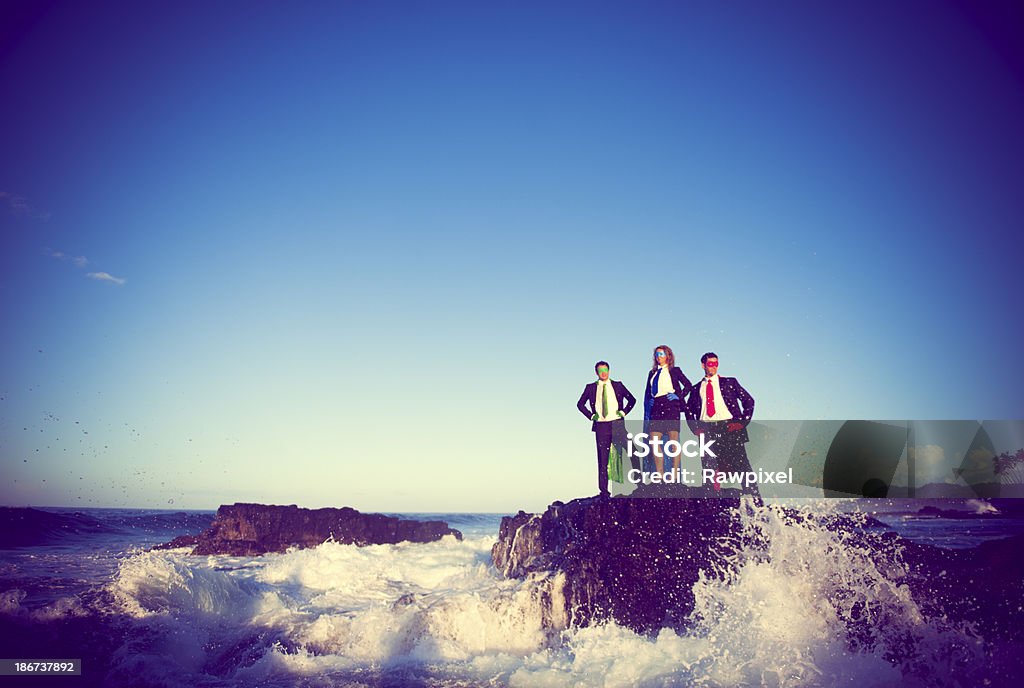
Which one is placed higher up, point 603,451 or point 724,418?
point 724,418

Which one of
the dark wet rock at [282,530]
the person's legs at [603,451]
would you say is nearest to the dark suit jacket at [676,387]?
the person's legs at [603,451]

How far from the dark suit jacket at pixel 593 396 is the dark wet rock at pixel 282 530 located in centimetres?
1597

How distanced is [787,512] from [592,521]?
2.38 metres

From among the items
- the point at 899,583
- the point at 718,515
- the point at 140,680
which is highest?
the point at 718,515

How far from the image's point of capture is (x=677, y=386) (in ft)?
23.7

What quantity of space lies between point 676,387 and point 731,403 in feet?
2.41

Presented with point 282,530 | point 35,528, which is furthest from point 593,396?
point 35,528

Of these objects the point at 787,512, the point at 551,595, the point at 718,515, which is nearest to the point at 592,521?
the point at 551,595

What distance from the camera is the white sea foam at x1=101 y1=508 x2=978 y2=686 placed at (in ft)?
16.5

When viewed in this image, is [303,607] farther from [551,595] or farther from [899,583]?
[899,583]

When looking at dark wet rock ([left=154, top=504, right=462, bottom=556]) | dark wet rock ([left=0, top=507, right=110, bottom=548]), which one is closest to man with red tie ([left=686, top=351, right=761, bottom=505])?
dark wet rock ([left=154, top=504, right=462, bottom=556])

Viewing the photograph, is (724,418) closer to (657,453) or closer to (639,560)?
(657,453)

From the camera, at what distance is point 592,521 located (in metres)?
7.21

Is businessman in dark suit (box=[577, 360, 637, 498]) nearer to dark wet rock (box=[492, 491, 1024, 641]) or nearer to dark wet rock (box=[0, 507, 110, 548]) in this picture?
dark wet rock (box=[492, 491, 1024, 641])
